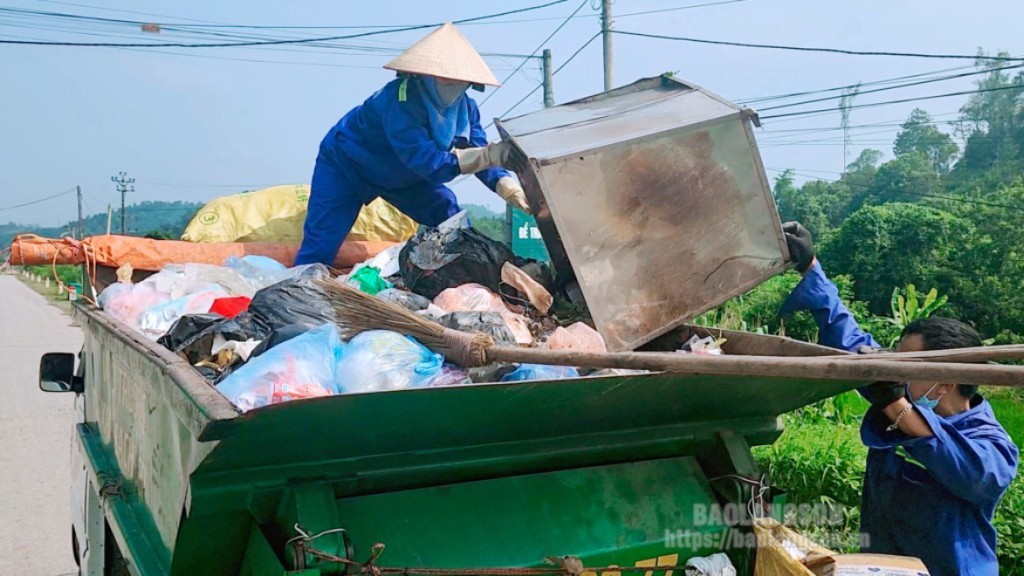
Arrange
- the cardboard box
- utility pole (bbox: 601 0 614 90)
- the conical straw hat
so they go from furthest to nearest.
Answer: utility pole (bbox: 601 0 614 90) → the conical straw hat → the cardboard box

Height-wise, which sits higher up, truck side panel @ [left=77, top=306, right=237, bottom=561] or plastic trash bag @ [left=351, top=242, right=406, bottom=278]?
plastic trash bag @ [left=351, top=242, right=406, bottom=278]

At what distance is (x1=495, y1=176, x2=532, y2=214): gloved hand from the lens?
3.81 meters

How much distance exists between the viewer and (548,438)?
1.78 meters

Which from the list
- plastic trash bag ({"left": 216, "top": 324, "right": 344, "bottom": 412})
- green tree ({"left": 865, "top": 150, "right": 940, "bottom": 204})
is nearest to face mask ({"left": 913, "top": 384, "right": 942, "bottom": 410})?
plastic trash bag ({"left": 216, "top": 324, "right": 344, "bottom": 412})

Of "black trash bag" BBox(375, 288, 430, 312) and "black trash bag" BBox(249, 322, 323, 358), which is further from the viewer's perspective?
"black trash bag" BBox(375, 288, 430, 312)

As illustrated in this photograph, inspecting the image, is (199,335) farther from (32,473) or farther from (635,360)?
(32,473)

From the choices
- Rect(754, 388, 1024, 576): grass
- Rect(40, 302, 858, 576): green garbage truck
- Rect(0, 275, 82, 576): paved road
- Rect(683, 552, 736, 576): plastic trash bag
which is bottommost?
Rect(0, 275, 82, 576): paved road

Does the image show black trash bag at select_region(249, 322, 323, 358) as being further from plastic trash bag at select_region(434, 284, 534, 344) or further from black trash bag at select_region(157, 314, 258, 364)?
plastic trash bag at select_region(434, 284, 534, 344)

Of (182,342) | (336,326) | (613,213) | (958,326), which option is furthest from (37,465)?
(958,326)

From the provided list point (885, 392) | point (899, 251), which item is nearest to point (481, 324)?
point (885, 392)

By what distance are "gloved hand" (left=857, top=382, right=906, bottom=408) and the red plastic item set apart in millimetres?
2065

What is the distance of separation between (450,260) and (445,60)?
1073 mm

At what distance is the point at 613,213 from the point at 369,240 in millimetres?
2840

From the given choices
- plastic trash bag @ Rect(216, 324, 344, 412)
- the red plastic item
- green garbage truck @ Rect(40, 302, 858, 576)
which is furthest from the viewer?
the red plastic item
